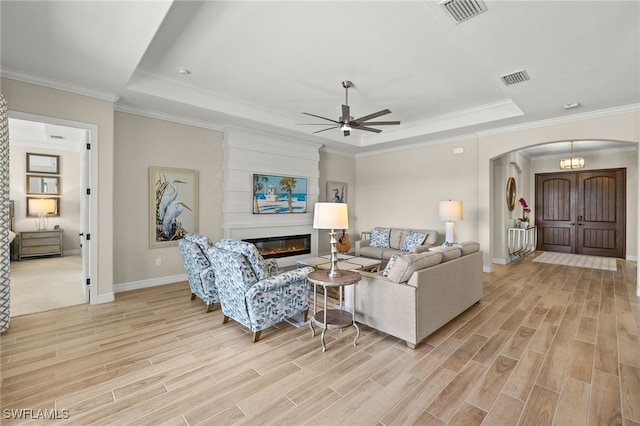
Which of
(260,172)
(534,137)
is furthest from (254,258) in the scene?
(534,137)

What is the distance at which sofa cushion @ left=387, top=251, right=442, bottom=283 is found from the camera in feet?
8.97

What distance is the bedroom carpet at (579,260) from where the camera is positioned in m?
6.16

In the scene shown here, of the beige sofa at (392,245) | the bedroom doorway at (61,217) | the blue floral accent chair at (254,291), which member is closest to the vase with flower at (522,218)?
the beige sofa at (392,245)

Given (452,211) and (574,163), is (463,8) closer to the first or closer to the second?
(452,211)

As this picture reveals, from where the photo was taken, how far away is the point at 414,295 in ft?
8.65

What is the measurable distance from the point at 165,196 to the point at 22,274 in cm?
319

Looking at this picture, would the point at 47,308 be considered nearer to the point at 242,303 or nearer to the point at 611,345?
the point at 242,303

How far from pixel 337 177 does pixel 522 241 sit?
4.95 metres

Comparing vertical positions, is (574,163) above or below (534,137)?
below

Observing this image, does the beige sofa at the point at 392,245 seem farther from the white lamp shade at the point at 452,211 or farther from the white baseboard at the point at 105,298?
the white baseboard at the point at 105,298

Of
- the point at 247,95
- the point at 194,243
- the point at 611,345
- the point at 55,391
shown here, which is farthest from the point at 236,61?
the point at 611,345

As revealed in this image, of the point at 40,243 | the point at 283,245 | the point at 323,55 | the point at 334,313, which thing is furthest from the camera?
the point at 40,243

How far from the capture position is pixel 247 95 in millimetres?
4461

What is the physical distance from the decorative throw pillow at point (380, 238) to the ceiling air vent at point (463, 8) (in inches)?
178
